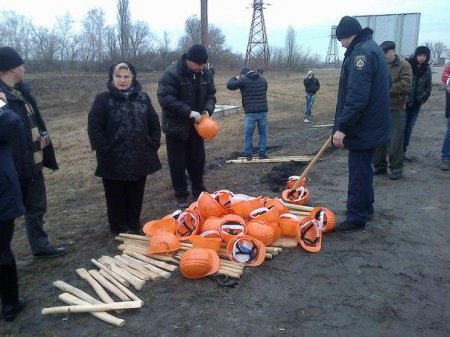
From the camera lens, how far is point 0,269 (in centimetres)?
330

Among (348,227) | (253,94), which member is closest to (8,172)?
(348,227)

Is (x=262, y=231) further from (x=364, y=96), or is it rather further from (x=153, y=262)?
(x=364, y=96)

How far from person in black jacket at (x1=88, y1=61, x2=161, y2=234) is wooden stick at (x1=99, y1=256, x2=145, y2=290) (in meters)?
0.87

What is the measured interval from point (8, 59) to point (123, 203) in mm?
2029

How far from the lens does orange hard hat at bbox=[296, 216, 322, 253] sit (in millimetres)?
4395

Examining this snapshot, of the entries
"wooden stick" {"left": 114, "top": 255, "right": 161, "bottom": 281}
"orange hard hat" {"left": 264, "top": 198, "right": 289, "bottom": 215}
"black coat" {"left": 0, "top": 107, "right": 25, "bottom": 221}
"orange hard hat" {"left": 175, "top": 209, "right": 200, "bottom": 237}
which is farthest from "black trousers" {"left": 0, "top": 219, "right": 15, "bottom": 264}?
"orange hard hat" {"left": 264, "top": 198, "right": 289, "bottom": 215}

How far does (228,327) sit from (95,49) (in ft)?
154

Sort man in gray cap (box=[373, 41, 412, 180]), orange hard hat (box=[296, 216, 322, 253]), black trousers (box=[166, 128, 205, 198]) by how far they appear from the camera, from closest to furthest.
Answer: orange hard hat (box=[296, 216, 322, 253]) → black trousers (box=[166, 128, 205, 198]) → man in gray cap (box=[373, 41, 412, 180])

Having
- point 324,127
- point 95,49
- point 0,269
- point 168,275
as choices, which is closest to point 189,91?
point 168,275

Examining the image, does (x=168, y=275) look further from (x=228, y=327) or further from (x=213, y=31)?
(x=213, y=31)

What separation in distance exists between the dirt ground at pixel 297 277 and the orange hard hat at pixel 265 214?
0.40 m

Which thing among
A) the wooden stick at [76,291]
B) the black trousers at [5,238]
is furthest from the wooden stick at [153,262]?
the black trousers at [5,238]

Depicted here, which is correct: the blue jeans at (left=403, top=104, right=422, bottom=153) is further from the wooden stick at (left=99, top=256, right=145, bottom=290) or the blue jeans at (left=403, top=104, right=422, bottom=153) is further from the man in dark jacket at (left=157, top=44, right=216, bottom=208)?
the wooden stick at (left=99, top=256, right=145, bottom=290)

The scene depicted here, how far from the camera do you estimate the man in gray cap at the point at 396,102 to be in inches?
267
